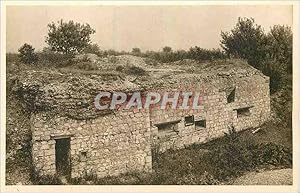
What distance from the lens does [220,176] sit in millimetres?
6238

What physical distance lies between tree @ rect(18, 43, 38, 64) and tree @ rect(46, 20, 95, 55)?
252mm

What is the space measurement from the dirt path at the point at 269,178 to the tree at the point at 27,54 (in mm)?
3244

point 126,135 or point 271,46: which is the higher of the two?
point 271,46

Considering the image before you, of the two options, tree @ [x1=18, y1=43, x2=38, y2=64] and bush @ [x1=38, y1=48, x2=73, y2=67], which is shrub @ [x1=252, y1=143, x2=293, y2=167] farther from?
tree @ [x1=18, y1=43, x2=38, y2=64]

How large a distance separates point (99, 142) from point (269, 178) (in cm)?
240

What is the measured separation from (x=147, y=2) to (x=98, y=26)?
740mm

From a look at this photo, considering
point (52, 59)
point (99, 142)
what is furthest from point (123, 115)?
point (52, 59)

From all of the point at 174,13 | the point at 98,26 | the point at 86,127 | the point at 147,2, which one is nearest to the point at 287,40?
the point at 174,13

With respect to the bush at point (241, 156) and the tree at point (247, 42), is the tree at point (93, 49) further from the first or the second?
the bush at point (241, 156)

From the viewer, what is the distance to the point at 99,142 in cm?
618

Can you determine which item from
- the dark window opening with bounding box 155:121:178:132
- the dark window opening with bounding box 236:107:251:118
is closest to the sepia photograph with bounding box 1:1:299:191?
the dark window opening with bounding box 155:121:178:132

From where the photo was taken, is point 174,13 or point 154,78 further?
point 154,78

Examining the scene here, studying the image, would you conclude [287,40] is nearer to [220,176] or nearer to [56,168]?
[220,176]
